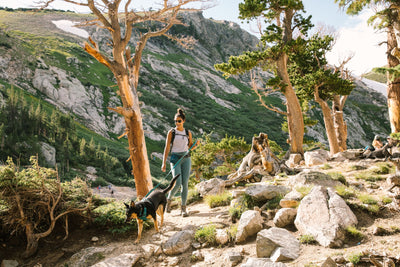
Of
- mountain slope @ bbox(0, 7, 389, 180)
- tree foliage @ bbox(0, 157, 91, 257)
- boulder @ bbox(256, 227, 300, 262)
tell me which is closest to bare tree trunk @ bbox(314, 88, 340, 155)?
boulder @ bbox(256, 227, 300, 262)

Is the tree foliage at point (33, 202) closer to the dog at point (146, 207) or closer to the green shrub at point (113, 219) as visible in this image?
the green shrub at point (113, 219)

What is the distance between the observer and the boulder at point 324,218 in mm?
3266

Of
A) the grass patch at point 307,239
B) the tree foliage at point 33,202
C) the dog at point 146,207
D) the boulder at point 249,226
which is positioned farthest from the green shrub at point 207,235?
the tree foliage at point 33,202

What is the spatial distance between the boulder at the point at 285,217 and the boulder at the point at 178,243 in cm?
157

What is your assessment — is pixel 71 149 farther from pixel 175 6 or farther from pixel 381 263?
pixel 381 263

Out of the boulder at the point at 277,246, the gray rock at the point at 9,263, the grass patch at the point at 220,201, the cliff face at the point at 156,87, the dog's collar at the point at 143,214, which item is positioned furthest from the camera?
the cliff face at the point at 156,87

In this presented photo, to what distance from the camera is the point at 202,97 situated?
93.9m

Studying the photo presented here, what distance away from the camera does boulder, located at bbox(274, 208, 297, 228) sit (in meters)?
3.95

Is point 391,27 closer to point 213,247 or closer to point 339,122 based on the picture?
point 339,122

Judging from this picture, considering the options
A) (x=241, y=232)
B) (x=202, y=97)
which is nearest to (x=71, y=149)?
(x=241, y=232)

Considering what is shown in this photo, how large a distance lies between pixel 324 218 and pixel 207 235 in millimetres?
1940

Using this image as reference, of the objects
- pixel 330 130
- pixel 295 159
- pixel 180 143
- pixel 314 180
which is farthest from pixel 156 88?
pixel 314 180

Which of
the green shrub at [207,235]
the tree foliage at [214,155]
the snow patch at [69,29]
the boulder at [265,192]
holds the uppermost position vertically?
the snow patch at [69,29]

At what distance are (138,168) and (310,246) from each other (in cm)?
480
